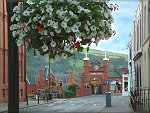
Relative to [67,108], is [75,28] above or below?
above

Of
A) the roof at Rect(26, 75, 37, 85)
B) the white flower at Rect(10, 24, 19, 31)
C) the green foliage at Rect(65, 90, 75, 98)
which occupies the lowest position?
the green foliage at Rect(65, 90, 75, 98)

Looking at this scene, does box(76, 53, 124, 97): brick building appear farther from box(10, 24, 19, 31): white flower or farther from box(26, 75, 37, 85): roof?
box(10, 24, 19, 31): white flower

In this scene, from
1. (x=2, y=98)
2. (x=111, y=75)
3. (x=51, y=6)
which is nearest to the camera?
(x=51, y=6)

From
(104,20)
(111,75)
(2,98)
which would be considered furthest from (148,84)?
(111,75)

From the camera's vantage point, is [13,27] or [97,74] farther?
[97,74]

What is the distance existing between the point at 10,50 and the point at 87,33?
2.91ft

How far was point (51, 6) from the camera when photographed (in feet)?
13.8

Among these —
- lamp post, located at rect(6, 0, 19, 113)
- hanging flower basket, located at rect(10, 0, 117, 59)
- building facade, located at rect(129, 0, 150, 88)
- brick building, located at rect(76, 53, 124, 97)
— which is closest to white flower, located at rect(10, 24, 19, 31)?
hanging flower basket, located at rect(10, 0, 117, 59)

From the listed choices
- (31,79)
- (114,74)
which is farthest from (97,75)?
(31,79)

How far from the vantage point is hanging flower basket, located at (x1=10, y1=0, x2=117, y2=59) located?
4168mm

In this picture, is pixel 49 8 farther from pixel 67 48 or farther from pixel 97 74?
pixel 97 74

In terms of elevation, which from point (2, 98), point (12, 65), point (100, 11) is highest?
point (100, 11)

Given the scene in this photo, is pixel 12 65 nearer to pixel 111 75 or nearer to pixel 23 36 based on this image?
pixel 23 36

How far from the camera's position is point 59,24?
4156 millimetres
